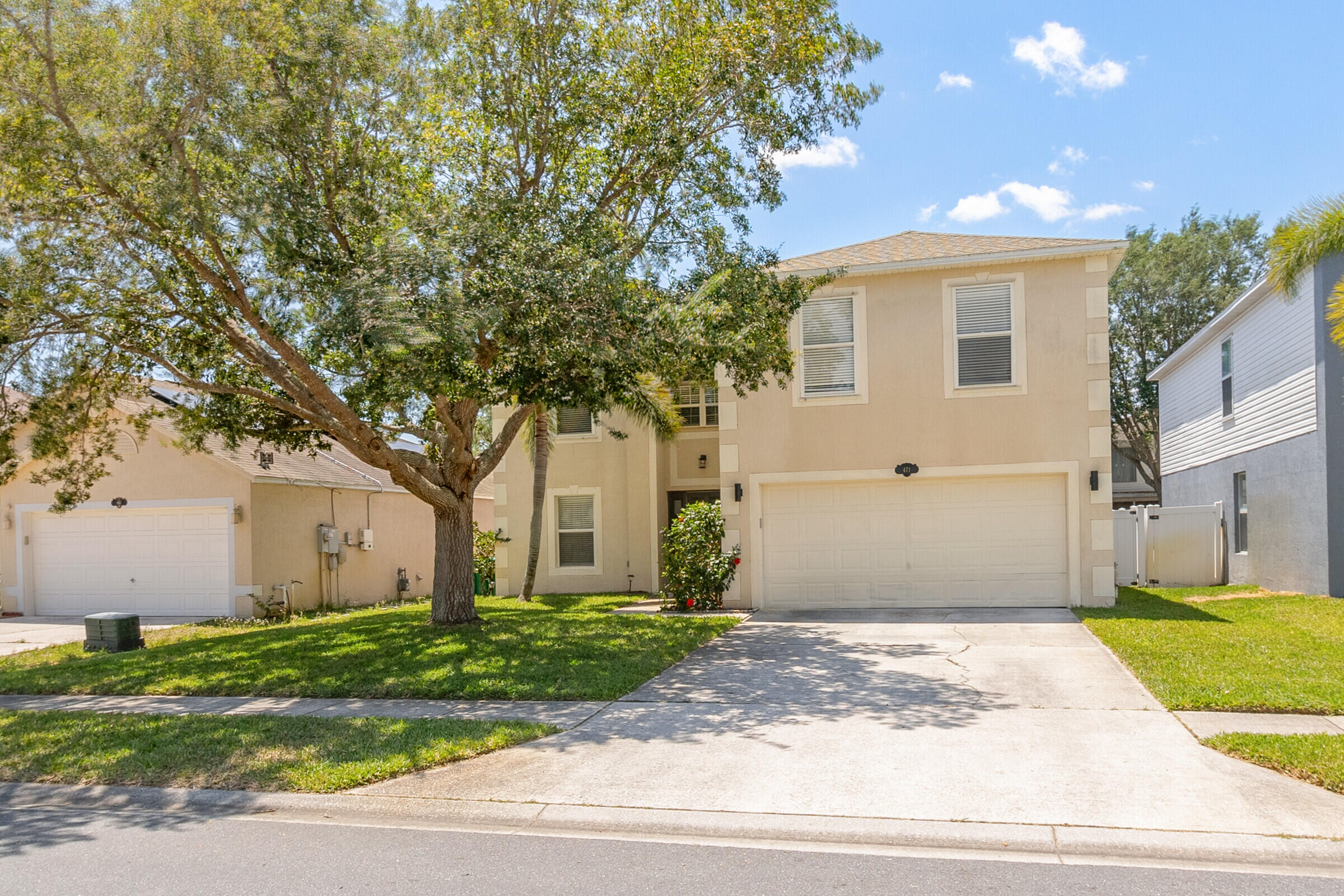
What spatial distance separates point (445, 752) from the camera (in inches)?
279

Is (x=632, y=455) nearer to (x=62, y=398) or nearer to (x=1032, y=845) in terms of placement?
(x=62, y=398)

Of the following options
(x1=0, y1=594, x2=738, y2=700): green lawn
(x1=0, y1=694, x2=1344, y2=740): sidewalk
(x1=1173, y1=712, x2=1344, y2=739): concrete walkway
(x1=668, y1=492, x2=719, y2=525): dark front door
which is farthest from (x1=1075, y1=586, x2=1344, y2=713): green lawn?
(x1=668, y1=492, x2=719, y2=525): dark front door

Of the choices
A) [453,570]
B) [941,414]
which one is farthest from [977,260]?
[453,570]

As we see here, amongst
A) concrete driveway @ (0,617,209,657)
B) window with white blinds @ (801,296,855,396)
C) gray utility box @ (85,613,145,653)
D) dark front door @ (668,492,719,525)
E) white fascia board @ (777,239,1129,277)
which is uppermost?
white fascia board @ (777,239,1129,277)

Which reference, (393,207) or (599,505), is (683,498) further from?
(393,207)

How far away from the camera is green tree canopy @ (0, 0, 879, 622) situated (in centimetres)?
1027

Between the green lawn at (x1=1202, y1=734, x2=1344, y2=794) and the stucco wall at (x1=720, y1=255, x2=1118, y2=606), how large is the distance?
7891 millimetres

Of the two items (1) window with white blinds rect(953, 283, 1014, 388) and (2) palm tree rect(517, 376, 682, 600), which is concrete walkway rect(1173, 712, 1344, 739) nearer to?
(1) window with white blinds rect(953, 283, 1014, 388)

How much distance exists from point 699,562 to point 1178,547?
34.5 feet

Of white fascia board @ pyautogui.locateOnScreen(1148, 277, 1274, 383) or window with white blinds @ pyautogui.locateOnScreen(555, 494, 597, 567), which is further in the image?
window with white blinds @ pyautogui.locateOnScreen(555, 494, 597, 567)

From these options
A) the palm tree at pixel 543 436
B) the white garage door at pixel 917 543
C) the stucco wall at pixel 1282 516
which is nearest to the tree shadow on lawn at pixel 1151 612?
the white garage door at pixel 917 543

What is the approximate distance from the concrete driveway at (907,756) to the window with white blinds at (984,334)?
17.9ft

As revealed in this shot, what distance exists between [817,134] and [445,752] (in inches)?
367

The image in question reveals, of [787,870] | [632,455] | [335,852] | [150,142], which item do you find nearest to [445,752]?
[335,852]
